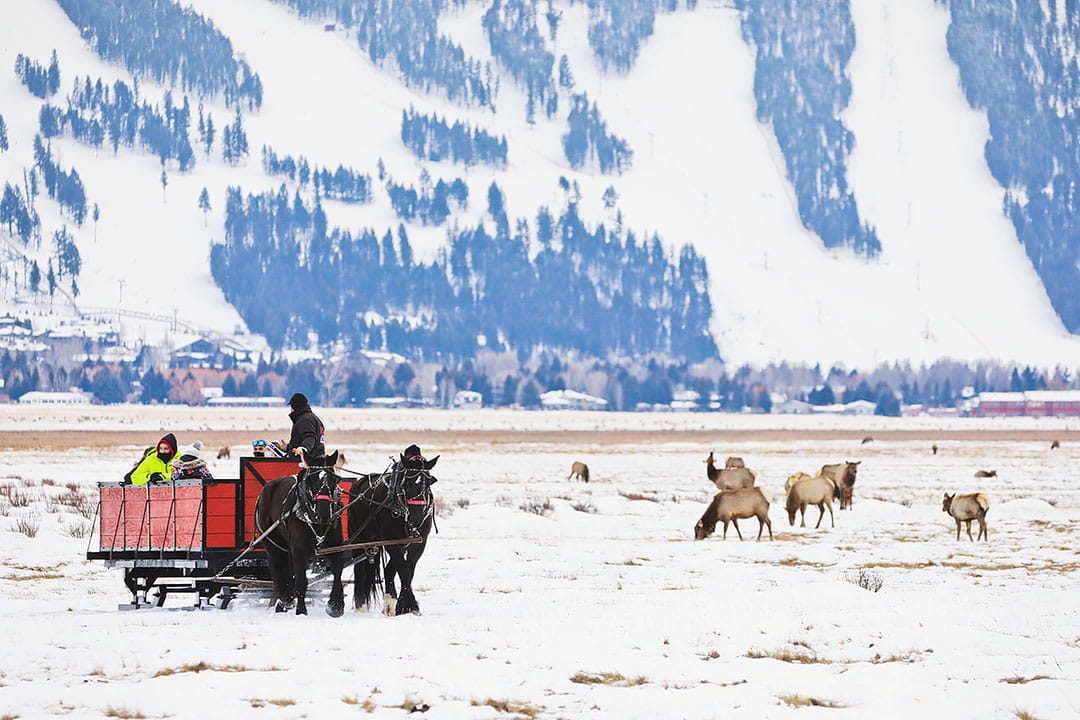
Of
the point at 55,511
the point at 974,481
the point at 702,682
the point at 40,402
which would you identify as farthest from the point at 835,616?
the point at 40,402

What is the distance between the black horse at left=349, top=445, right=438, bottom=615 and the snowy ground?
0.61m

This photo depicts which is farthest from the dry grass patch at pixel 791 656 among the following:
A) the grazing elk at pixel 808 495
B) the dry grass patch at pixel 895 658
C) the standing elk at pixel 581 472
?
the standing elk at pixel 581 472

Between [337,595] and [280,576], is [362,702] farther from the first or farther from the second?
[280,576]

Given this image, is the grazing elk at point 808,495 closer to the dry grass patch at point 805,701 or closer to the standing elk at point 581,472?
the standing elk at point 581,472

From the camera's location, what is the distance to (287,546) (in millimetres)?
17234

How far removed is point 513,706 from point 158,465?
7206 mm

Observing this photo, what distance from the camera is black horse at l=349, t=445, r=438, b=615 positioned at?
1708 centimetres

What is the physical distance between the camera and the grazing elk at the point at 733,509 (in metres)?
29.1

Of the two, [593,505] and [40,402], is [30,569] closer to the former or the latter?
[593,505]

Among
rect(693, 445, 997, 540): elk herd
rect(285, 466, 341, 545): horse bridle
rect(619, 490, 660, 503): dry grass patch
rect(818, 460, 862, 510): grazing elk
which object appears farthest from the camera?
rect(619, 490, 660, 503): dry grass patch

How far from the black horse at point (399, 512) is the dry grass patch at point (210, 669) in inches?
123

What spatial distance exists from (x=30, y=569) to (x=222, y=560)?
6.62 m

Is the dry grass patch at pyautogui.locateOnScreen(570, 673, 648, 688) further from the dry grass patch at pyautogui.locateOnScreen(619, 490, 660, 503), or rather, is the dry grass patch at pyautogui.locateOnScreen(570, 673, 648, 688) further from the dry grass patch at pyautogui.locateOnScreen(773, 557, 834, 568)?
the dry grass patch at pyautogui.locateOnScreen(619, 490, 660, 503)

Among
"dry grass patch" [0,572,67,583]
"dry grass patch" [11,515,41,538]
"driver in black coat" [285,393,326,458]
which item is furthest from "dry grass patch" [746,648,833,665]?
"dry grass patch" [11,515,41,538]
